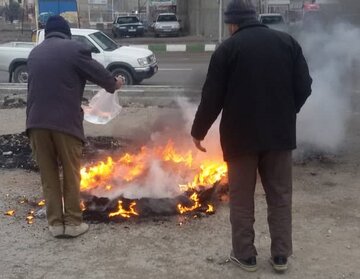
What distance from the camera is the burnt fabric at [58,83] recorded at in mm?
4398

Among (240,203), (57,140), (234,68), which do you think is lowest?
(240,203)

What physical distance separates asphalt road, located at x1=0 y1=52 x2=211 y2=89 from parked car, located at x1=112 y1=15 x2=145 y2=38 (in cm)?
981

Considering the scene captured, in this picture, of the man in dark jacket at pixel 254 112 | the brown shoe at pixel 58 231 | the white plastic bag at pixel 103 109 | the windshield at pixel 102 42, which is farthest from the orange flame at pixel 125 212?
the windshield at pixel 102 42

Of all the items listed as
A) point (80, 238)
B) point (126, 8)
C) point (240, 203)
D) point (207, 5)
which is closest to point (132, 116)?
point (80, 238)

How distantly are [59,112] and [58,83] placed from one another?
0.79 ft

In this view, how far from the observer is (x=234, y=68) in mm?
→ 3734

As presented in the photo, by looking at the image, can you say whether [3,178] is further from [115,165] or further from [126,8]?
[126,8]

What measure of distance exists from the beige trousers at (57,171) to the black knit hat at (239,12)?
1.69 meters

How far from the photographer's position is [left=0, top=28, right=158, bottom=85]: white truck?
13.8 metres

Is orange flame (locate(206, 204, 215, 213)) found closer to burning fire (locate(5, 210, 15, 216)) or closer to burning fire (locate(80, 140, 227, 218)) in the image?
burning fire (locate(80, 140, 227, 218))

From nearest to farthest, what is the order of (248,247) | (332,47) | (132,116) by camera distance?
(248,247) → (332,47) → (132,116)

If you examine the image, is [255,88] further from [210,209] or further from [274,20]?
[274,20]

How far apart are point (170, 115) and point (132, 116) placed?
2.05 m

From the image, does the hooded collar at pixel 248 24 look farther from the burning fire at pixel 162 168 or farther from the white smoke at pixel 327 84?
the white smoke at pixel 327 84
